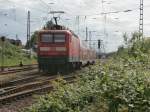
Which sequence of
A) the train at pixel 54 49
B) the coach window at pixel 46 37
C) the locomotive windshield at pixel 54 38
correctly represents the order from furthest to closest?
the coach window at pixel 46 37, the locomotive windshield at pixel 54 38, the train at pixel 54 49

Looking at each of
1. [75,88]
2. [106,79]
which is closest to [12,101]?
[75,88]

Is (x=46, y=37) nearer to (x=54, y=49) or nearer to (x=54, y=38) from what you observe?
(x=54, y=38)

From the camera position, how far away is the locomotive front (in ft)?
112

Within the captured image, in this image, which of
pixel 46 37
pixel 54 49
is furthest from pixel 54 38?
pixel 54 49

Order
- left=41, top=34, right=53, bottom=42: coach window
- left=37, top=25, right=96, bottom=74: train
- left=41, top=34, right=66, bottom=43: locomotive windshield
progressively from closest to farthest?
left=37, top=25, right=96, bottom=74: train < left=41, top=34, right=66, bottom=43: locomotive windshield < left=41, top=34, right=53, bottom=42: coach window

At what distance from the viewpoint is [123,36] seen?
153 feet

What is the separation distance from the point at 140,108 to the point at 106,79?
202 centimetres

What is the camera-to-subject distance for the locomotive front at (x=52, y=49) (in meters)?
34.1

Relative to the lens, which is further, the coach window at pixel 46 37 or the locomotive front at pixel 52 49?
the coach window at pixel 46 37

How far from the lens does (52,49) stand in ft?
113

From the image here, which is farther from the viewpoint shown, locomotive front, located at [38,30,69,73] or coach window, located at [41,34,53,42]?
coach window, located at [41,34,53,42]

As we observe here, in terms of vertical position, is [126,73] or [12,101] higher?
[126,73]

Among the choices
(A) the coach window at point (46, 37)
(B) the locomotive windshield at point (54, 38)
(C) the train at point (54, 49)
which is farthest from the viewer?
(A) the coach window at point (46, 37)

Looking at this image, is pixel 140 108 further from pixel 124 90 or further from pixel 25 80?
pixel 25 80
